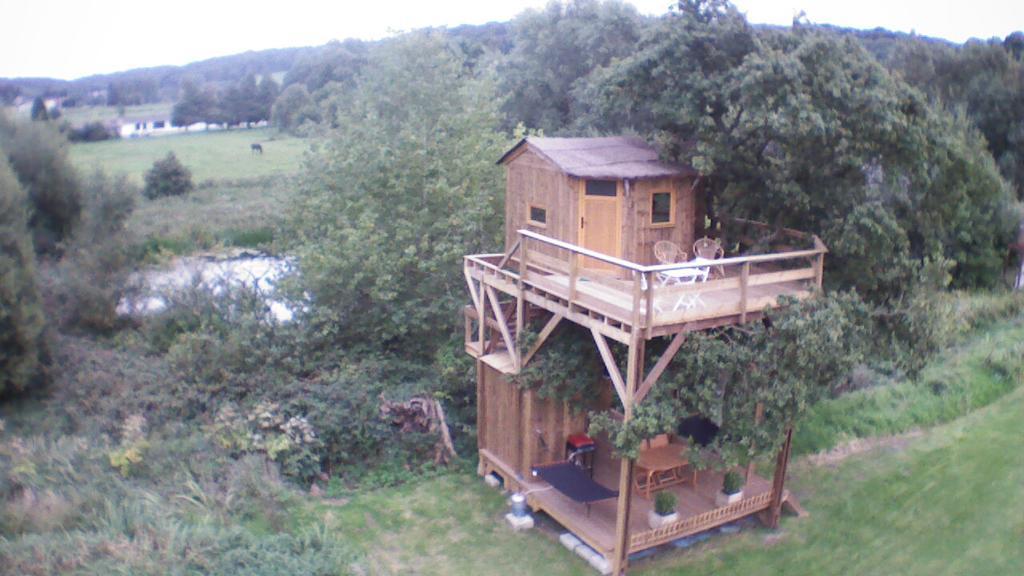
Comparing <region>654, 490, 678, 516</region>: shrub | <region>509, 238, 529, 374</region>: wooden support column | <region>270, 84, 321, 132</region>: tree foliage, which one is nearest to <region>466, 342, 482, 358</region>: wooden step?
<region>509, 238, 529, 374</region>: wooden support column

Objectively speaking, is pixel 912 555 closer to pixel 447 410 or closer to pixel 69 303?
→ pixel 447 410

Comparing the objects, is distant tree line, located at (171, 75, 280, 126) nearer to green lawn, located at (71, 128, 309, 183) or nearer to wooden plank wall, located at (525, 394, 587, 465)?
green lawn, located at (71, 128, 309, 183)

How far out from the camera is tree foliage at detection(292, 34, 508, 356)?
16.3 metres

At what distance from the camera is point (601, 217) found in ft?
38.3

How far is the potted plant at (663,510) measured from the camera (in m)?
10.8

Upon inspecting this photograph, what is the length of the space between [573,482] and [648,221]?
4.12m

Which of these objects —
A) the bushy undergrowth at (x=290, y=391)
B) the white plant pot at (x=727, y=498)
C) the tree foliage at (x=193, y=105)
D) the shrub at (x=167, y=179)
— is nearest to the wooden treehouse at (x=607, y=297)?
the white plant pot at (x=727, y=498)

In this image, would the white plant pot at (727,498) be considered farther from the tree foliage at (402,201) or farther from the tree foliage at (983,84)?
the tree foliage at (983,84)

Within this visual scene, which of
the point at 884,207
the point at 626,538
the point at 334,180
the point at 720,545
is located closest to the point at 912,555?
the point at 720,545

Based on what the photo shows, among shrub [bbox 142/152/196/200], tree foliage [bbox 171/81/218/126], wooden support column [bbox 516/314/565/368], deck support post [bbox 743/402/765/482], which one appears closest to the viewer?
deck support post [bbox 743/402/765/482]

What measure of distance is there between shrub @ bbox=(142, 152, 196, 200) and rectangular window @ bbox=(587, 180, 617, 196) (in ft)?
102

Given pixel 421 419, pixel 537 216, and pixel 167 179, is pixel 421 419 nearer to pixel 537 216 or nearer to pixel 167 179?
pixel 537 216

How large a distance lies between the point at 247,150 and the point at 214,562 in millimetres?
39069

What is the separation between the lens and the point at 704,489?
12.3 metres
